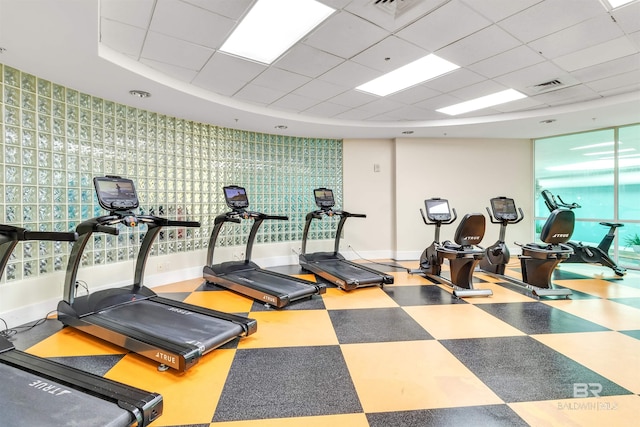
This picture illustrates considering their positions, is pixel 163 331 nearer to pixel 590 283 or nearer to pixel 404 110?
pixel 404 110

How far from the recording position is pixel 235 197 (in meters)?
4.45

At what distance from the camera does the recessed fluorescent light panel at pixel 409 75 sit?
3.35m

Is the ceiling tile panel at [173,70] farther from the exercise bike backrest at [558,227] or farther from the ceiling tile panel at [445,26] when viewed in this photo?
the exercise bike backrest at [558,227]

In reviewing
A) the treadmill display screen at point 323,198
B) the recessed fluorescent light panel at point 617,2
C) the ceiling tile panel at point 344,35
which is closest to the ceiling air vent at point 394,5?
the ceiling tile panel at point 344,35

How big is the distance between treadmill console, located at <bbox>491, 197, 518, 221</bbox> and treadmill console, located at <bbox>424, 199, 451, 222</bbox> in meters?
0.73

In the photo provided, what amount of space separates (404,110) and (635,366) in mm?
4041

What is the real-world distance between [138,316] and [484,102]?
17.7 feet

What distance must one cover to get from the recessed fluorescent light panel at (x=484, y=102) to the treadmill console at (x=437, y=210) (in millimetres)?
1527

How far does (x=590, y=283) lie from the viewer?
4691 millimetres

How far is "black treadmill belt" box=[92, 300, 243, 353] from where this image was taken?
2.46m

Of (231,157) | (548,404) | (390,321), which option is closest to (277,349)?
(390,321)

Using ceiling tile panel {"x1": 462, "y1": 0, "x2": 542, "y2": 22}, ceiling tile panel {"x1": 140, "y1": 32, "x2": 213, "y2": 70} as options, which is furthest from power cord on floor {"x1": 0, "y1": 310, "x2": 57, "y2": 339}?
ceiling tile panel {"x1": 462, "y1": 0, "x2": 542, "y2": 22}

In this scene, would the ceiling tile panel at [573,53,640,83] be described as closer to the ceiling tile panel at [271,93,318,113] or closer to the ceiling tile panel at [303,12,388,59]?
the ceiling tile panel at [303,12,388,59]

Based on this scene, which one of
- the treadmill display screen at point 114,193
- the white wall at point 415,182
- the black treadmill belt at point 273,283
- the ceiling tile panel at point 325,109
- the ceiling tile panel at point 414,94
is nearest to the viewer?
the treadmill display screen at point 114,193
